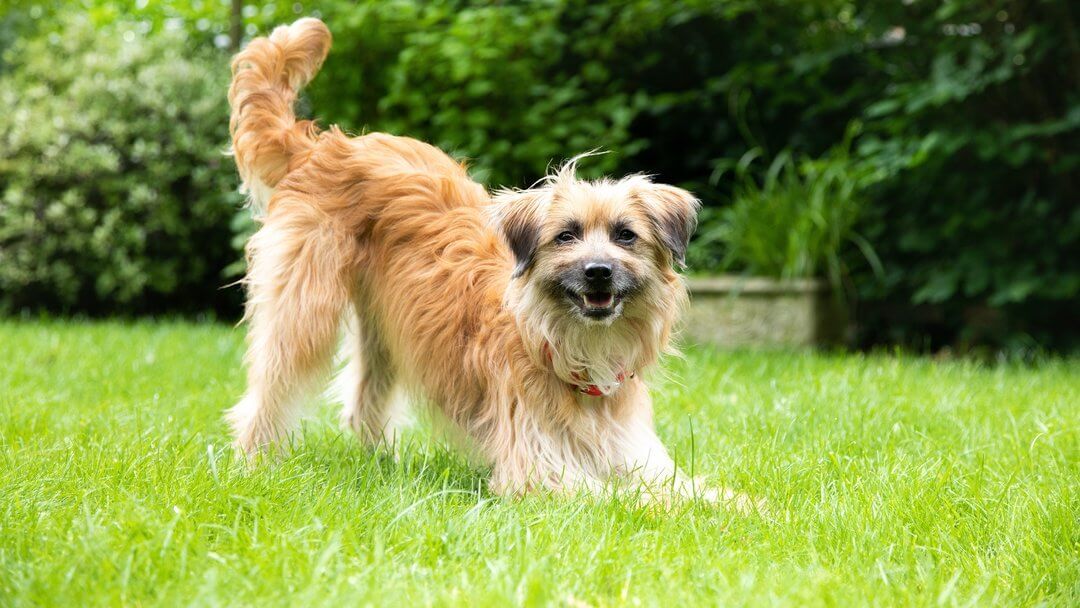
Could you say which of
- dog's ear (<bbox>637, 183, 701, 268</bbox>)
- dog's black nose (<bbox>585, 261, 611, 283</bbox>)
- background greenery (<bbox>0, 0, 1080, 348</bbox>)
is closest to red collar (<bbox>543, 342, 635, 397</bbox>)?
dog's black nose (<bbox>585, 261, 611, 283</bbox>)

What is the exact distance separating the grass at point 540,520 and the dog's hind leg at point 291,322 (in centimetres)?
17

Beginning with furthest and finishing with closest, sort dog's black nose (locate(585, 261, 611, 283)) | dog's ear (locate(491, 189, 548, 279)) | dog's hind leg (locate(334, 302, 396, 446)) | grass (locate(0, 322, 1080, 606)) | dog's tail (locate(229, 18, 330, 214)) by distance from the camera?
1. dog's hind leg (locate(334, 302, 396, 446))
2. dog's tail (locate(229, 18, 330, 214))
3. dog's ear (locate(491, 189, 548, 279))
4. dog's black nose (locate(585, 261, 611, 283))
5. grass (locate(0, 322, 1080, 606))

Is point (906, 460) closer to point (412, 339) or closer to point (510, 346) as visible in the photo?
point (510, 346)

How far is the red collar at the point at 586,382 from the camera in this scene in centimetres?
352

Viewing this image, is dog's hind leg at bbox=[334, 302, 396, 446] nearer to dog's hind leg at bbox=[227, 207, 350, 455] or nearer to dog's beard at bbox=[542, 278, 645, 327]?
dog's hind leg at bbox=[227, 207, 350, 455]

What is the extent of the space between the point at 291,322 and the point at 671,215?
146cm

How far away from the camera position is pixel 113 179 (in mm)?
8664

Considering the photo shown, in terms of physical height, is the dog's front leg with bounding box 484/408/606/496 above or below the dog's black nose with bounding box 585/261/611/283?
below

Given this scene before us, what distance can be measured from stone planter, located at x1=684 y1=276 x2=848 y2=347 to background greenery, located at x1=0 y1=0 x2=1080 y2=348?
1.20 ft

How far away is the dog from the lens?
347cm

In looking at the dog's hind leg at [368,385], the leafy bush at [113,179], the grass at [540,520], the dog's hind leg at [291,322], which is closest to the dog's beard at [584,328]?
the grass at [540,520]

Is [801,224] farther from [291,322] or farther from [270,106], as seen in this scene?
[291,322]

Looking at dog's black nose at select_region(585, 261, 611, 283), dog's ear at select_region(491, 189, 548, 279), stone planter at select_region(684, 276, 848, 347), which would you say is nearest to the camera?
dog's black nose at select_region(585, 261, 611, 283)

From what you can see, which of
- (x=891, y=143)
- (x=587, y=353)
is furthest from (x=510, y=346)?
(x=891, y=143)
